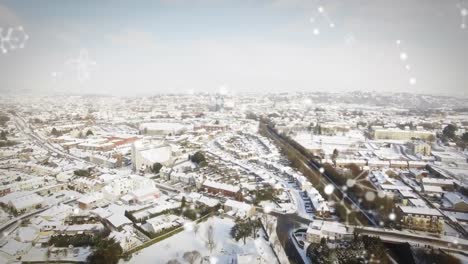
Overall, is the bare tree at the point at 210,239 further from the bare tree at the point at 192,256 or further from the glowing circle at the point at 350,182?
the glowing circle at the point at 350,182

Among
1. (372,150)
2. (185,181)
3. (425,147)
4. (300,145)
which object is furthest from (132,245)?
(425,147)

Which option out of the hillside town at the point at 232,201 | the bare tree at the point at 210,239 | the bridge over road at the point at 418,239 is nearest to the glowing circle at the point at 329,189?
the hillside town at the point at 232,201

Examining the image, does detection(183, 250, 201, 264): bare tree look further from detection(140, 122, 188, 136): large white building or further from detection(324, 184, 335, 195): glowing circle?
detection(140, 122, 188, 136): large white building

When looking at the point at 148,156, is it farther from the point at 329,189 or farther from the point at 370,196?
the point at 370,196

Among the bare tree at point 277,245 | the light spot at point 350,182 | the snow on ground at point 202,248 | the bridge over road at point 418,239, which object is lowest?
the snow on ground at point 202,248

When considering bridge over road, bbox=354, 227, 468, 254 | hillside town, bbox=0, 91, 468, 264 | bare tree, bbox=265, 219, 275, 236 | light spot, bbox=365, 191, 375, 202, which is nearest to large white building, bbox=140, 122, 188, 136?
hillside town, bbox=0, 91, 468, 264

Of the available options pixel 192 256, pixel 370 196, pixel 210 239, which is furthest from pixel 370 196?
pixel 192 256

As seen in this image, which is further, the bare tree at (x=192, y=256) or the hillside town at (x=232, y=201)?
the hillside town at (x=232, y=201)
